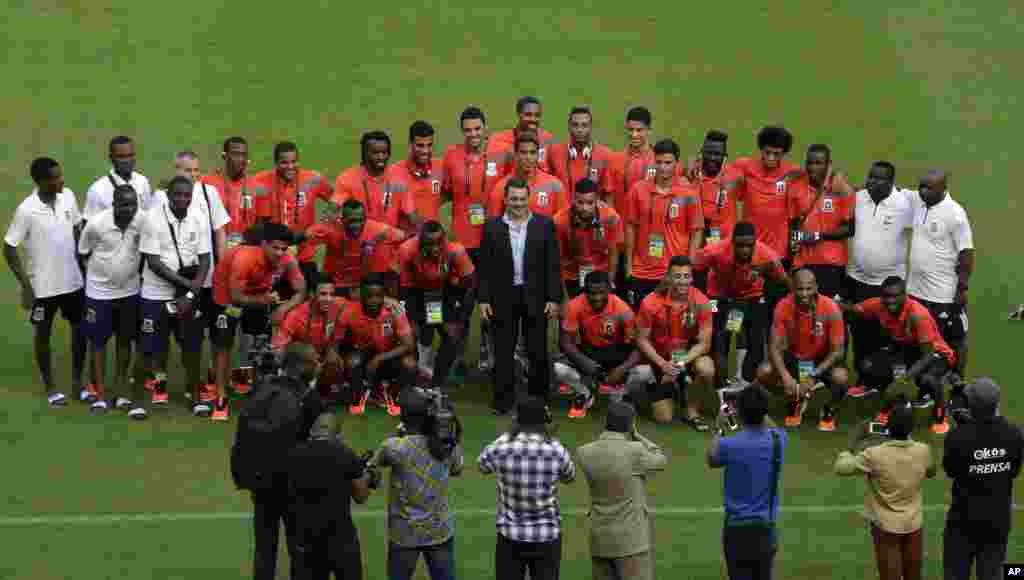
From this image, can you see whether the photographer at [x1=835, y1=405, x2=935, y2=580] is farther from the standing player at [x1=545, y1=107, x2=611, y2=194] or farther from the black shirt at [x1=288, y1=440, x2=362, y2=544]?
the standing player at [x1=545, y1=107, x2=611, y2=194]

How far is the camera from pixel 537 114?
1539cm

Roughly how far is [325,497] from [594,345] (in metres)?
4.66

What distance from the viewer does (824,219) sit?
14.9 metres

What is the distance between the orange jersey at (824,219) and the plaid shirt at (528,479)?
225 inches

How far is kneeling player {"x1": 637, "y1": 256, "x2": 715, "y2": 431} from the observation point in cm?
1383

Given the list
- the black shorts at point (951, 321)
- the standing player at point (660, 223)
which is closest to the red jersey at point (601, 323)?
the standing player at point (660, 223)

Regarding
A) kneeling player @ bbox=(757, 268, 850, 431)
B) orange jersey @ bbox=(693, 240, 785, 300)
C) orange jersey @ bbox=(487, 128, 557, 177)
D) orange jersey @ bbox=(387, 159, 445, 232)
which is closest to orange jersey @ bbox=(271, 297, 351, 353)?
orange jersey @ bbox=(387, 159, 445, 232)

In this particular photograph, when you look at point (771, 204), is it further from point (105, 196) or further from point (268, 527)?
point (268, 527)

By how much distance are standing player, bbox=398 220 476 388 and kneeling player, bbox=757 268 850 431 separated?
2519 millimetres

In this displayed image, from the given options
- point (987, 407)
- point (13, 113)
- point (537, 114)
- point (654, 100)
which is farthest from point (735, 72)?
point (987, 407)

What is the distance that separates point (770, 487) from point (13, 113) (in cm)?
1223

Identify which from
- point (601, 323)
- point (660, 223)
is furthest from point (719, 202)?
point (601, 323)

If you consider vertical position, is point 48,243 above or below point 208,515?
above

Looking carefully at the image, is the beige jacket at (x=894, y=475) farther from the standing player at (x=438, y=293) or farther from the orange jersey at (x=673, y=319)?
the standing player at (x=438, y=293)
